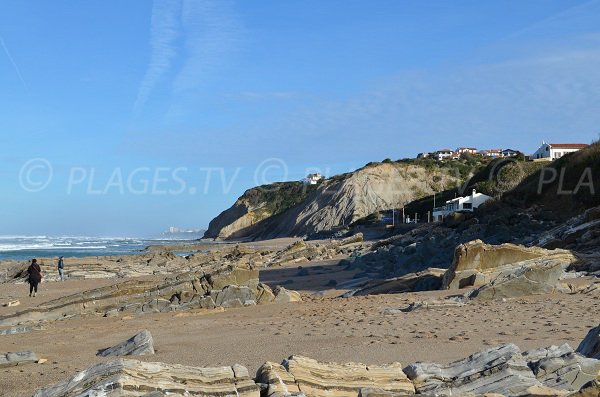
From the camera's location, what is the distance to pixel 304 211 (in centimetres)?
9681

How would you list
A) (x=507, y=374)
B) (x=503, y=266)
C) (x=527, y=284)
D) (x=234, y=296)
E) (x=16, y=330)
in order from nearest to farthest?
(x=507, y=374), (x=527, y=284), (x=16, y=330), (x=503, y=266), (x=234, y=296)

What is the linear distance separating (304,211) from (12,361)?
88243 millimetres

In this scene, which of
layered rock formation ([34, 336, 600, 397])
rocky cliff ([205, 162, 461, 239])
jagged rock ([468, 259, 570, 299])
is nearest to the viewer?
layered rock formation ([34, 336, 600, 397])

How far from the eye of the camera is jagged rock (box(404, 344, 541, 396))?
531cm

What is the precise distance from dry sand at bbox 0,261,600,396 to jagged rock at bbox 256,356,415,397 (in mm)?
2009

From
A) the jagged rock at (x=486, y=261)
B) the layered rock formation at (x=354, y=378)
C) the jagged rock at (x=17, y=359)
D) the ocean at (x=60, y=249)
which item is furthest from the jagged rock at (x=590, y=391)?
the ocean at (x=60, y=249)

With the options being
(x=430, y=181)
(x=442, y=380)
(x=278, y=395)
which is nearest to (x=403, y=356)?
(x=442, y=380)

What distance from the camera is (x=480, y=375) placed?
557 centimetres

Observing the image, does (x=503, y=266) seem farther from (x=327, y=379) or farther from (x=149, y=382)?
(x=149, y=382)

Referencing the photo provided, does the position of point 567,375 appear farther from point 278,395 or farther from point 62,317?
point 62,317

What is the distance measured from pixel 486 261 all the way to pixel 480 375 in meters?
10.1

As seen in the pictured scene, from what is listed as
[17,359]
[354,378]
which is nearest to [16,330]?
[17,359]

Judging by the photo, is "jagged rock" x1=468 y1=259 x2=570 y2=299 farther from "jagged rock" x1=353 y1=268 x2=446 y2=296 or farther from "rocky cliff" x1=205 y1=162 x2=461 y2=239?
"rocky cliff" x1=205 y1=162 x2=461 y2=239

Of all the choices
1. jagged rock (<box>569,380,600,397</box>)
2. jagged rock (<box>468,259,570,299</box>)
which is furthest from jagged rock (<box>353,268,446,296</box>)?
jagged rock (<box>569,380,600,397</box>)
